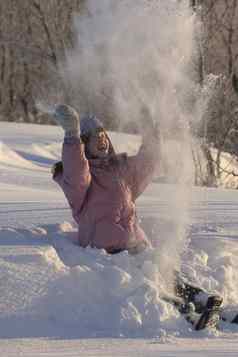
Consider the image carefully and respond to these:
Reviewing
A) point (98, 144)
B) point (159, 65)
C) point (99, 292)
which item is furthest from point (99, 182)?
point (159, 65)

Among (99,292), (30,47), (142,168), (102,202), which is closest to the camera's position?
(99,292)

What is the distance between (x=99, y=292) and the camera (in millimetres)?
4371

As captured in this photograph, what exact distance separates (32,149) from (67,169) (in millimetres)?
8963

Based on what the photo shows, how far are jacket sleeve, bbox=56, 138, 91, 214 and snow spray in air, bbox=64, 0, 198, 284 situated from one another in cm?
63

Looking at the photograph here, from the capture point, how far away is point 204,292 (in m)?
4.61

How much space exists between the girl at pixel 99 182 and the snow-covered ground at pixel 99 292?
0.13 m

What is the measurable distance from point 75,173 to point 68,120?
293 millimetres

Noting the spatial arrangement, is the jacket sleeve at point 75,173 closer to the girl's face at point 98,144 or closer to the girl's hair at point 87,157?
the girl's hair at point 87,157

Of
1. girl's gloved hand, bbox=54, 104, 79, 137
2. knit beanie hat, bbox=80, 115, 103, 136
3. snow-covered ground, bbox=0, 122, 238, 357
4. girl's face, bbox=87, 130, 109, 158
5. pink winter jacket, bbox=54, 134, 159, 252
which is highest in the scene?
girl's gloved hand, bbox=54, 104, 79, 137

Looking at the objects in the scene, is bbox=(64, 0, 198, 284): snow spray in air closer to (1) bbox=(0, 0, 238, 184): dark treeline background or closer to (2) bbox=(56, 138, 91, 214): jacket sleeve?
(2) bbox=(56, 138, 91, 214): jacket sleeve

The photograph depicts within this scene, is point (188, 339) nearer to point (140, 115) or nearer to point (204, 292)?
point (204, 292)

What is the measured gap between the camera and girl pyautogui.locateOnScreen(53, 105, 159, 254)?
4.63 metres

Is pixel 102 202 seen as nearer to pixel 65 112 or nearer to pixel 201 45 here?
pixel 65 112

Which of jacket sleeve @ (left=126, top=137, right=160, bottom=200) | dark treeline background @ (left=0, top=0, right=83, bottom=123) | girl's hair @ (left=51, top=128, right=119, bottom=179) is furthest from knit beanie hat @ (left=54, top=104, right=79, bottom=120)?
dark treeline background @ (left=0, top=0, right=83, bottom=123)
